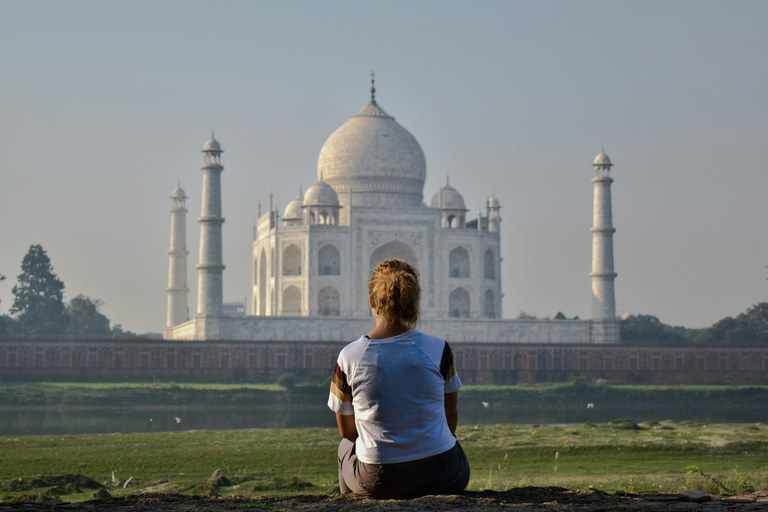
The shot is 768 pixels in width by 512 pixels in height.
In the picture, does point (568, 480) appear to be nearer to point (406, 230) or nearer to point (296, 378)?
point (296, 378)

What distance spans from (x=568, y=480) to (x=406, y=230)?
31.1 metres

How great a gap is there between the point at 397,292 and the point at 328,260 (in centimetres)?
3948

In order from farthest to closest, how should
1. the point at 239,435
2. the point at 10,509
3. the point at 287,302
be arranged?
1. the point at 287,302
2. the point at 239,435
3. the point at 10,509

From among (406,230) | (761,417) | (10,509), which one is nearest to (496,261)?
(406,230)

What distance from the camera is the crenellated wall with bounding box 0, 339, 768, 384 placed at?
3497cm

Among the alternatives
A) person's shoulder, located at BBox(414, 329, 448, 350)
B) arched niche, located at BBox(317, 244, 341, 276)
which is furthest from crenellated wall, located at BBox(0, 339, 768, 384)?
person's shoulder, located at BBox(414, 329, 448, 350)

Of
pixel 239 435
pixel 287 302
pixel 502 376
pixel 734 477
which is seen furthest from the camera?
pixel 287 302

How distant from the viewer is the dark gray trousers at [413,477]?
441 cm

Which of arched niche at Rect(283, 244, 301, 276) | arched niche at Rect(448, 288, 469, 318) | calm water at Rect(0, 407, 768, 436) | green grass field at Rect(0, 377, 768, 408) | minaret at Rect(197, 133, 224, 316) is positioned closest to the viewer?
calm water at Rect(0, 407, 768, 436)

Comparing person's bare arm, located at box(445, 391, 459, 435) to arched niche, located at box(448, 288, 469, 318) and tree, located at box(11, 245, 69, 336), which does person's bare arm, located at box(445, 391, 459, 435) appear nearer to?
arched niche, located at box(448, 288, 469, 318)

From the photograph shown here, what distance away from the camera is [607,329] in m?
40.7

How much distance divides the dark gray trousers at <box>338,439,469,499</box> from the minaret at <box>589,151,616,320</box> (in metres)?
37.4

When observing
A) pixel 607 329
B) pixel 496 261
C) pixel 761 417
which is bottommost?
pixel 761 417

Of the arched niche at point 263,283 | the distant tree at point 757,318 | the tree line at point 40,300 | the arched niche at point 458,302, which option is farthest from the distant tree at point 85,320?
the distant tree at point 757,318
